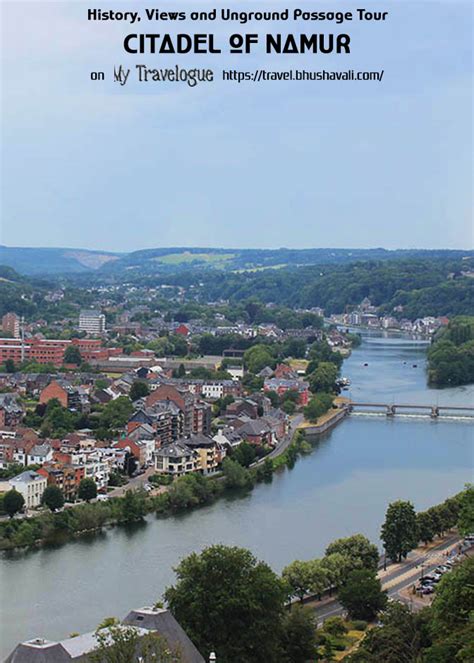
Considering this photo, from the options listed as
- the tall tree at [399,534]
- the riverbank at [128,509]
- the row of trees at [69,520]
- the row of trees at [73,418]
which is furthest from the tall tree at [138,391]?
the tall tree at [399,534]

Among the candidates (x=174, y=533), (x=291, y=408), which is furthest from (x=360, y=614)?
(x=291, y=408)

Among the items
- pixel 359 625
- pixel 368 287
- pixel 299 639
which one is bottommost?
pixel 359 625

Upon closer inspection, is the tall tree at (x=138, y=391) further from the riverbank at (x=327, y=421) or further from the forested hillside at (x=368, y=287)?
the forested hillside at (x=368, y=287)

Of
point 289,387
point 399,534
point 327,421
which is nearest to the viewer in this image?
point 399,534

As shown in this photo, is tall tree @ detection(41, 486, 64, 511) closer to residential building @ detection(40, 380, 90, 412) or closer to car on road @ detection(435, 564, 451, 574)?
car on road @ detection(435, 564, 451, 574)

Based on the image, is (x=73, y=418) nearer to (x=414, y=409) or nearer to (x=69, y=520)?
(x=69, y=520)

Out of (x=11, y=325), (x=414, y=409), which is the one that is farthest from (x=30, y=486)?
(x=11, y=325)
